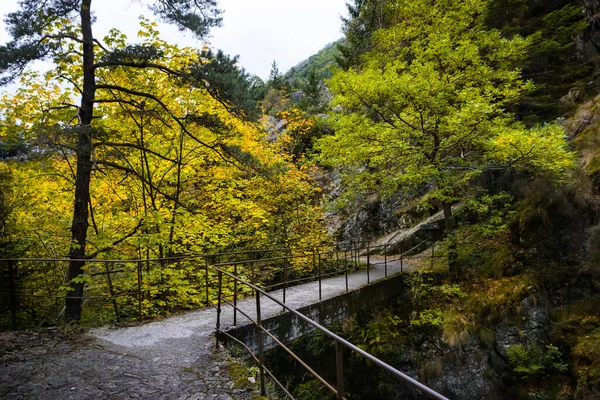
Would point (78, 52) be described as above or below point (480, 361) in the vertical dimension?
above

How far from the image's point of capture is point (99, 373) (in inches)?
147

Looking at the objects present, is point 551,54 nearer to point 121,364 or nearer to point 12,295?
point 121,364

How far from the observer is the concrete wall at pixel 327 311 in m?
5.50

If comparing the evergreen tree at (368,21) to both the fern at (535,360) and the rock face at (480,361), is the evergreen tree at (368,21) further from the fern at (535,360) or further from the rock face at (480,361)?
the fern at (535,360)

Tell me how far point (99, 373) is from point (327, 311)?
15.4ft

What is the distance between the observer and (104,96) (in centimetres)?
816

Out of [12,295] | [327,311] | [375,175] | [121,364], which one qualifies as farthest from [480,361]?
[12,295]

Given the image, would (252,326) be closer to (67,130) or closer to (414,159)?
(67,130)

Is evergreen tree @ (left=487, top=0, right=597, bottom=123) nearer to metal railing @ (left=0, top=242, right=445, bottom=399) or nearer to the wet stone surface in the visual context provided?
metal railing @ (left=0, top=242, right=445, bottom=399)

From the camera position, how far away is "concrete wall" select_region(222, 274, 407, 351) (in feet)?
18.0

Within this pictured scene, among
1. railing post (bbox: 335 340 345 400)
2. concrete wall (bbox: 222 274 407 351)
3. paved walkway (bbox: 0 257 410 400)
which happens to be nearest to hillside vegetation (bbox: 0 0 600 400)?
concrete wall (bbox: 222 274 407 351)

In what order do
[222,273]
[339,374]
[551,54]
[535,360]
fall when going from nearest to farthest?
[339,374], [222,273], [535,360], [551,54]

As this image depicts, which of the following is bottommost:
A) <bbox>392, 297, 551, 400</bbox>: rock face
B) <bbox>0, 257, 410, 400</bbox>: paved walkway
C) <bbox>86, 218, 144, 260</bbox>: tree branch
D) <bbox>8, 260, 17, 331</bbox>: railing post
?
<bbox>392, 297, 551, 400</bbox>: rock face

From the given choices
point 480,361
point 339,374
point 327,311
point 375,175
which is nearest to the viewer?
point 339,374
